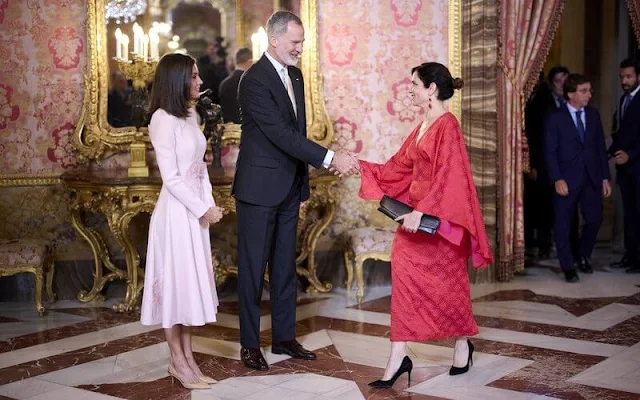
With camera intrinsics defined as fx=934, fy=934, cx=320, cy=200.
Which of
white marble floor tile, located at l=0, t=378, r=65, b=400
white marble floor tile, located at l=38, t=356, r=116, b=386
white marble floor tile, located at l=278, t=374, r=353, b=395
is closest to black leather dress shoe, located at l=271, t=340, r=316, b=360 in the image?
white marble floor tile, located at l=278, t=374, r=353, b=395

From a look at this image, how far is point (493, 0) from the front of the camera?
707cm

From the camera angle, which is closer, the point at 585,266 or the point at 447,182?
the point at 447,182

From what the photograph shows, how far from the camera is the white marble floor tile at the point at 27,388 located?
451cm

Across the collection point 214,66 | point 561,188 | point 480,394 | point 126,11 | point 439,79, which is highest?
point 126,11

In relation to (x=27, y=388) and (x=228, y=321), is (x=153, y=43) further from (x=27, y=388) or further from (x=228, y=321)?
(x=27, y=388)

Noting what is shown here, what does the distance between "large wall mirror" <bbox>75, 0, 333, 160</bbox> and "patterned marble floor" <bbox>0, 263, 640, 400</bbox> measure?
1.24 m

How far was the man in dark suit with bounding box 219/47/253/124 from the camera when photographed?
6816 millimetres

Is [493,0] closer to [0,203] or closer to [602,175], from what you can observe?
[602,175]

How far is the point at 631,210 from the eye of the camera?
791cm

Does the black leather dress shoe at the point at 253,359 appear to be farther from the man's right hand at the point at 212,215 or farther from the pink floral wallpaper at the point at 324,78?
the pink floral wallpaper at the point at 324,78

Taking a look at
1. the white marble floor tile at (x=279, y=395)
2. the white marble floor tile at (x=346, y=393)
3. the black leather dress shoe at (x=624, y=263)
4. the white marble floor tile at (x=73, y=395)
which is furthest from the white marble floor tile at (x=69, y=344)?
the black leather dress shoe at (x=624, y=263)

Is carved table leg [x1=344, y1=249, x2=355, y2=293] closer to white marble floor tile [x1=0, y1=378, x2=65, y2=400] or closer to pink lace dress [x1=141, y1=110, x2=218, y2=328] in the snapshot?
pink lace dress [x1=141, y1=110, x2=218, y2=328]

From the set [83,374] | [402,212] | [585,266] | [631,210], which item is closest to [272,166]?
[402,212]

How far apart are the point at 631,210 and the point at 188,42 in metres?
3.96
